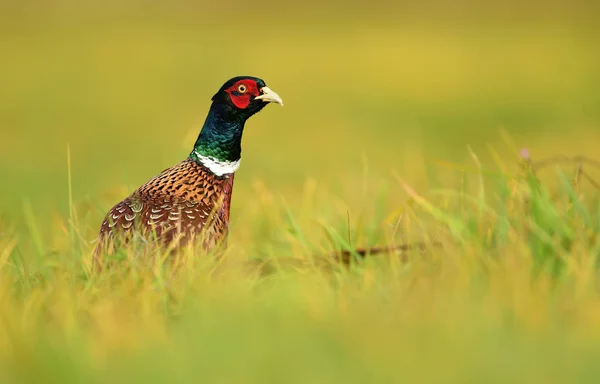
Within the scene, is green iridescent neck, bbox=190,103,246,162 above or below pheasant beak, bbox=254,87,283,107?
below

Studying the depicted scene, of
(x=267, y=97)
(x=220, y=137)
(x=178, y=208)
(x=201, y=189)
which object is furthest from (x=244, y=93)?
(x=178, y=208)

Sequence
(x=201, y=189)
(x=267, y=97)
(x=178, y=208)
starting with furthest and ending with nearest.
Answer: (x=267, y=97) < (x=201, y=189) < (x=178, y=208)

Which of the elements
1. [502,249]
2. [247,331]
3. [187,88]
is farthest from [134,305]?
[187,88]

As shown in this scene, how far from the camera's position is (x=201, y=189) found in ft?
16.9

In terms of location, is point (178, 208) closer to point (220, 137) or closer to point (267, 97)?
point (220, 137)

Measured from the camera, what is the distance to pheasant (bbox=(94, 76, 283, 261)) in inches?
179

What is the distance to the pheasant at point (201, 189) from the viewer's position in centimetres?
454

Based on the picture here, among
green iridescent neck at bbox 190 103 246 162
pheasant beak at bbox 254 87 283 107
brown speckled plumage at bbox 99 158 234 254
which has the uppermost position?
pheasant beak at bbox 254 87 283 107

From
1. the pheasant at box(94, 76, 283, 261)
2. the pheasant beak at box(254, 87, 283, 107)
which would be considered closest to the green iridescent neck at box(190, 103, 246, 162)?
the pheasant at box(94, 76, 283, 261)

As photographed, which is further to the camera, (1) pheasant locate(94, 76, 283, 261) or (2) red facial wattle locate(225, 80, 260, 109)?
(2) red facial wattle locate(225, 80, 260, 109)

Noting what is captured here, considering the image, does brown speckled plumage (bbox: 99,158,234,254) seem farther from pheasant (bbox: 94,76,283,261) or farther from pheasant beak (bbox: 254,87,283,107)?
pheasant beak (bbox: 254,87,283,107)

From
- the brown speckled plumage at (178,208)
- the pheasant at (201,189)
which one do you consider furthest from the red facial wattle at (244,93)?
the brown speckled plumage at (178,208)

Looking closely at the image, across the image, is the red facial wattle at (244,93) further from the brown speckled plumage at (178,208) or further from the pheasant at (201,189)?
the brown speckled plumage at (178,208)

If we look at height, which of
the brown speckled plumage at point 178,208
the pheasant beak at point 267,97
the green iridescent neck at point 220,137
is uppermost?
the pheasant beak at point 267,97
